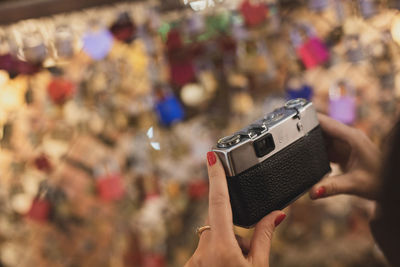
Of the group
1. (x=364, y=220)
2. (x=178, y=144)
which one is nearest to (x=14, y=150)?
(x=178, y=144)

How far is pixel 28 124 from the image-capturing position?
3.85 feet

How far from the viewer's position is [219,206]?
379 millimetres

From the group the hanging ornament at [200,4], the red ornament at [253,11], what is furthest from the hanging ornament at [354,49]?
the hanging ornament at [200,4]

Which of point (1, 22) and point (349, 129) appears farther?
point (1, 22)

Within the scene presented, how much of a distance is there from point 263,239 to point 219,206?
71 mm

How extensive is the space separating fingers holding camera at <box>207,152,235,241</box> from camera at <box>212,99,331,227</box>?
0.02 meters

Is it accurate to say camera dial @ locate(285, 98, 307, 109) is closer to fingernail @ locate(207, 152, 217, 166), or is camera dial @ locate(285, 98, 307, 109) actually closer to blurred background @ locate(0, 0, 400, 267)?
fingernail @ locate(207, 152, 217, 166)

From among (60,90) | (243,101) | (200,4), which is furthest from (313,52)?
(60,90)

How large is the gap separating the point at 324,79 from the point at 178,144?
54 cm

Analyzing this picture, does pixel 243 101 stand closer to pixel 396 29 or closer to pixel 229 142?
pixel 396 29

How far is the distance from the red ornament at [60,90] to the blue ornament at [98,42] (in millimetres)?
178

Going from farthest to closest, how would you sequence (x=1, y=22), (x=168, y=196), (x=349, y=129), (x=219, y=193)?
(x=168, y=196), (x=1, y=22), (x=349, y=129), (x=219, y=193)

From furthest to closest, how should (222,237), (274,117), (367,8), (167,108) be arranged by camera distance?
(167,108) → (367,8) → (274,117) → (222,237)

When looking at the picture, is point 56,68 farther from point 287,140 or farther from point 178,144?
point 287,140
